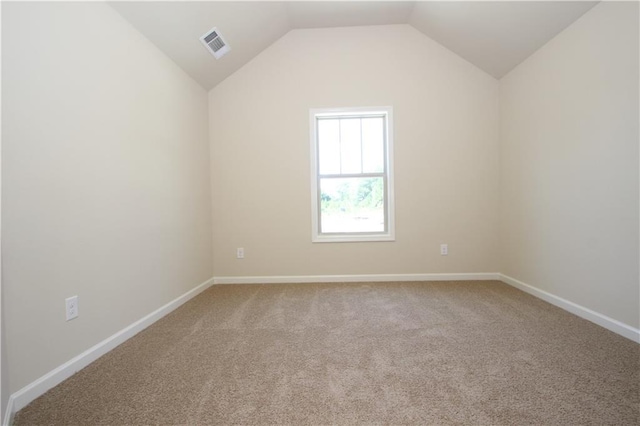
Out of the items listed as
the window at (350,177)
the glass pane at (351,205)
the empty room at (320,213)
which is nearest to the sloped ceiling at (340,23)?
the empty room at (320,213)

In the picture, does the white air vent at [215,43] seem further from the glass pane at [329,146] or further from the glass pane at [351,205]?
the glass pane at [351,205]

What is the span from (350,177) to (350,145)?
400mm

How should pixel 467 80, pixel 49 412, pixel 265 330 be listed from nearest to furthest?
pixel 49 412, pixel 265 330, pixel 467 80

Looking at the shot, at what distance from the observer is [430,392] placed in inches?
54.2

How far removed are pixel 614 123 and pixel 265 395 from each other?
276cm

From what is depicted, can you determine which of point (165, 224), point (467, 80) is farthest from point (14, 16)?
point (467, 80)

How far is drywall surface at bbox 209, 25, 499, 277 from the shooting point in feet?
11.4

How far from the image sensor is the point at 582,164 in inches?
89.6

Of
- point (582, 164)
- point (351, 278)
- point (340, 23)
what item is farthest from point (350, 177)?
point (582, 164)

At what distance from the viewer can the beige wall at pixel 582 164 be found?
1.92 m

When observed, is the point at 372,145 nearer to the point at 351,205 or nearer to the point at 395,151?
the point at 395,151

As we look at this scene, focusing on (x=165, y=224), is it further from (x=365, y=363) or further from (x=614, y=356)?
(x=614, y=356)

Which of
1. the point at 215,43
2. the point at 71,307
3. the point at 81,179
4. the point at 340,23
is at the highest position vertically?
the point at 340,23

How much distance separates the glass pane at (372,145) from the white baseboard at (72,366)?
8.66ft
